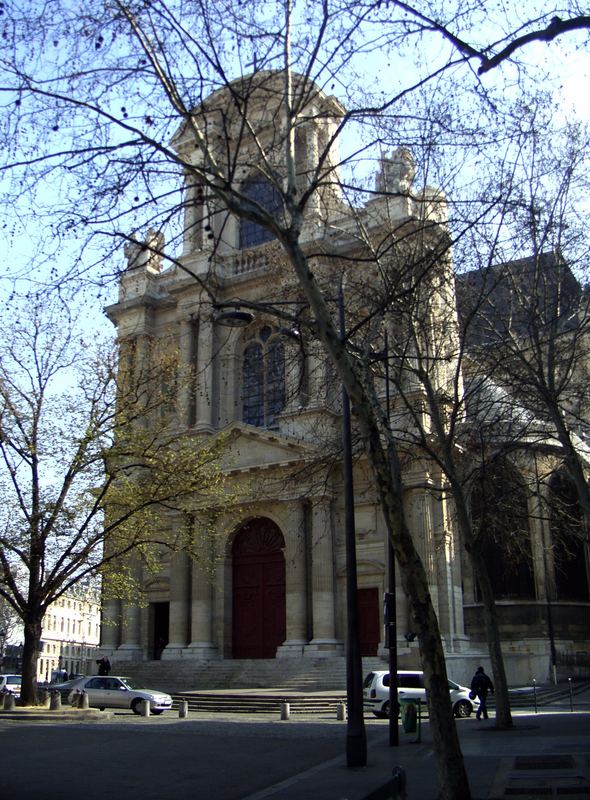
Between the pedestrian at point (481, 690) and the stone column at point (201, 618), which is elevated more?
the stone column at point (201, 618)

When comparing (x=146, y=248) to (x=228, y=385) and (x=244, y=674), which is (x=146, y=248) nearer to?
(x=244, y=674)

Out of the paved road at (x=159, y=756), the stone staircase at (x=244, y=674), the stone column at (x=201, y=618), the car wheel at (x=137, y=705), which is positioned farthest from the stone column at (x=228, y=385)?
the paved road at (x=159, y=756)

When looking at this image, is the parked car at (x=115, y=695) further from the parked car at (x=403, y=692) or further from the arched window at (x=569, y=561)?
the arched window at (x=569, y=561)

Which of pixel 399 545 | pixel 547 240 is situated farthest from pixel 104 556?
pixel 399 545

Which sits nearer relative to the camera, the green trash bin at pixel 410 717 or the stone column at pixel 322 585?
the green trash bin at pixel 410 717

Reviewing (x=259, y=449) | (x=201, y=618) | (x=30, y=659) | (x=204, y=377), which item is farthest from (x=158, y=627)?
(x=30, y=659)

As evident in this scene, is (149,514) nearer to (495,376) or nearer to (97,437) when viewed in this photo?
(97,437)

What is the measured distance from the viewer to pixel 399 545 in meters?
9.31

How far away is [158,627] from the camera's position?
36.3 m

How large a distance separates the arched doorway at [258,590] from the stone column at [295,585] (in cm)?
114

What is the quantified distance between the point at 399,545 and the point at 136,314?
3305cm

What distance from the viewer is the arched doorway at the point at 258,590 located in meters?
33.1

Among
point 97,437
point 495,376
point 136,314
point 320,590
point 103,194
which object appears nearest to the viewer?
point 103,194

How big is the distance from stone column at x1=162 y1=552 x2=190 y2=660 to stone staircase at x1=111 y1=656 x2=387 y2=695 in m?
0.82
